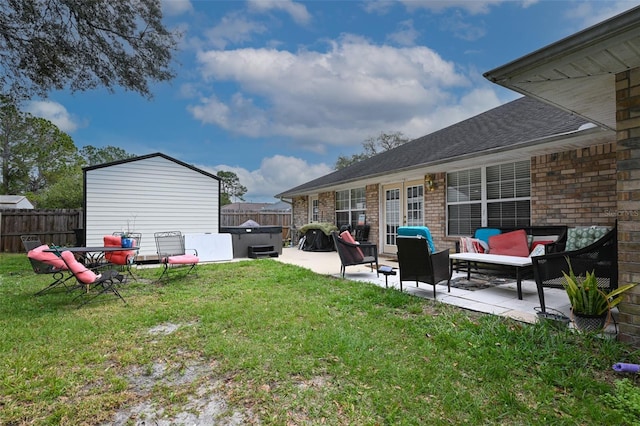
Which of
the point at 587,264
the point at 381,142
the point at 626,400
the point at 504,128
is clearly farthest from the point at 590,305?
the point at 381,142

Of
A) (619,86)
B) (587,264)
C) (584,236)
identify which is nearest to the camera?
Result: (619,86)

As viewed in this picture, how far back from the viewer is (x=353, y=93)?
14094mm

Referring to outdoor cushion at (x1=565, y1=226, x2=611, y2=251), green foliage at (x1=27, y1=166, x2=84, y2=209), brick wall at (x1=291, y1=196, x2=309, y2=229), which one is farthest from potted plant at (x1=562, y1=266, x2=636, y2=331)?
green foliage at (x1=27, y1=166, x2=84, y2=209)

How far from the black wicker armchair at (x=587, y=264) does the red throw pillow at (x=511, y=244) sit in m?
2.18

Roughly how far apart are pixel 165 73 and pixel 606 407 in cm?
945

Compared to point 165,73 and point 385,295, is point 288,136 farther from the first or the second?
point 385,295

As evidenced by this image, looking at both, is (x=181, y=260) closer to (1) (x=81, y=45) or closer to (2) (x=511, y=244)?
(1) (x=81, y=45)

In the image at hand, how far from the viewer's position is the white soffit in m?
2.20

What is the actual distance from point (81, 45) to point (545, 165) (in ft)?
32.5

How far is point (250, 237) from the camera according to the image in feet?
34.9

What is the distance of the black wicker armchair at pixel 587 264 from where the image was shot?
11.6 feet

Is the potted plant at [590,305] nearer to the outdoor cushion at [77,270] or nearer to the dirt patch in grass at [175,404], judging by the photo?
the dirt patch in grass at [175,404]

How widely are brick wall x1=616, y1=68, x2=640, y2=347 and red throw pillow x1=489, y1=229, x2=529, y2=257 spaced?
10.3 ft

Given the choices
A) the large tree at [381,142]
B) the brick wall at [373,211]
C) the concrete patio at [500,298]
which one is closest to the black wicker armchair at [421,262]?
the concrete patio at [500,298]
